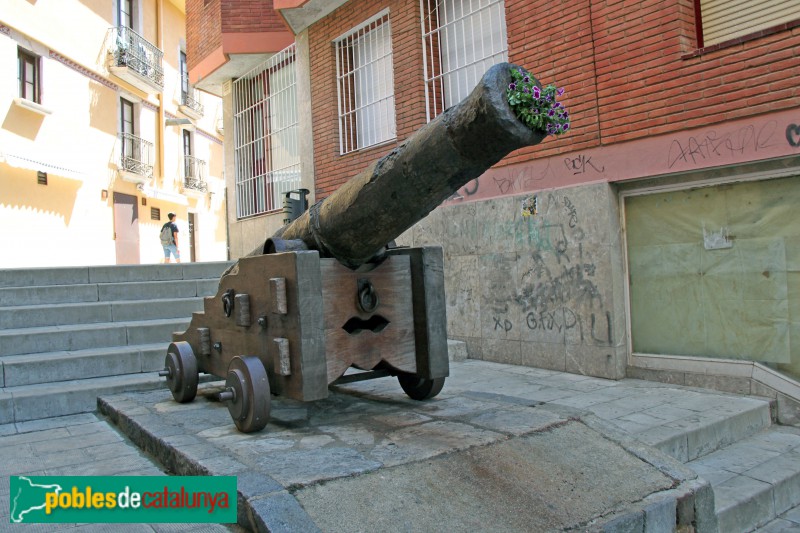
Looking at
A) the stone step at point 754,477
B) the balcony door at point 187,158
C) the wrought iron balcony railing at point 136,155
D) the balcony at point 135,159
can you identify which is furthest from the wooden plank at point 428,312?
the balcony door at point 187,158

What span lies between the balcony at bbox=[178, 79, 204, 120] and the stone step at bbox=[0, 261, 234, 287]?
1448 centimetres

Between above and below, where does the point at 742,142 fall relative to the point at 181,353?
above

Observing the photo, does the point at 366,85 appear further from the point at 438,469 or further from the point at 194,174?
the point at 194,174

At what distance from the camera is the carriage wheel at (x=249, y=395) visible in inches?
133

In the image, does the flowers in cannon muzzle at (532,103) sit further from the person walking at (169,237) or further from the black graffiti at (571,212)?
the person walking at (169,237)

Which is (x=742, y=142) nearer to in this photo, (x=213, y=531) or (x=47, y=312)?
(x=213, y=531)

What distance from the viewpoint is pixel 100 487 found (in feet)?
9.96

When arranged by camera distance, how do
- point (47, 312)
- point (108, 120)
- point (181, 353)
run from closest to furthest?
point (181, 353) → point (47, 312) → point (108, 120)

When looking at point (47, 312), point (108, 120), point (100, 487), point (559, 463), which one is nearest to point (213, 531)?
point (100, 487)

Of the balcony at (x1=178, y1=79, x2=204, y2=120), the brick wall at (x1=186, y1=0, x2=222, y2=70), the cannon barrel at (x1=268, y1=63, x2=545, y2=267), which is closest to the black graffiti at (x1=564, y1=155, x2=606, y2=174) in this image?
the cannon barrel at (x1=268, y1=63, x2=545, y2=267)

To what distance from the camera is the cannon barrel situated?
8.52 feet

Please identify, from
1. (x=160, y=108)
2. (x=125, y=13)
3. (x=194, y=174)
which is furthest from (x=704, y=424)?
(x=194, y=174)

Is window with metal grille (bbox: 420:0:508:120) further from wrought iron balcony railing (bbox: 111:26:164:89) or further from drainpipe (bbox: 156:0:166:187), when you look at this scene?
drainpipe (bbox: 156:0:166:187)

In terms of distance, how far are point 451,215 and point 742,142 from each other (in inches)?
132
